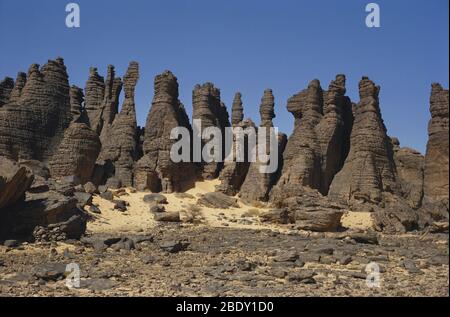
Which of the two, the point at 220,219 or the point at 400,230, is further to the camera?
the point at 220,219

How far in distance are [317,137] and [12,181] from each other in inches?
1037

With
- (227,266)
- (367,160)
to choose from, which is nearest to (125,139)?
(367,160)

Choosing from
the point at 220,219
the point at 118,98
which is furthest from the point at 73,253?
the point at 118,98

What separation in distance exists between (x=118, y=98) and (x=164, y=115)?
11.1m

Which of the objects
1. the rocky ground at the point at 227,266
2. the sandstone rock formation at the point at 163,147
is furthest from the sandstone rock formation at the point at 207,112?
the rocky ground at the point at 227,266

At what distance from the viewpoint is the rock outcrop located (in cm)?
4019

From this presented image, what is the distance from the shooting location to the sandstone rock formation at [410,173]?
3597 cm

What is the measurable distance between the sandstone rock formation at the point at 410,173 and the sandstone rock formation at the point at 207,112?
55.1ft

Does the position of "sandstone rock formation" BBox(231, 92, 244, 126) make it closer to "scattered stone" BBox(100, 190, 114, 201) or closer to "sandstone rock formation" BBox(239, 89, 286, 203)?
"sandstone rock formation" BBox(239, 89, 286, 203)

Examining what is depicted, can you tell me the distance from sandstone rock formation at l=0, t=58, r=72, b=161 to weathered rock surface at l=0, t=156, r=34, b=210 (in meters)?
14.4

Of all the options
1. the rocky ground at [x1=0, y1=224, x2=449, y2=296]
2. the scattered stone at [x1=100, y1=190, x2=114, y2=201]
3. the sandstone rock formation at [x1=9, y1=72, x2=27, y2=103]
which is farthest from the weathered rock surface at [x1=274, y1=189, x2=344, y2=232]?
the sandstone rock formation at [x1=9, y1=72, x2=27, y2=103]

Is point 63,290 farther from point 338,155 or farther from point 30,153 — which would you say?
point 338,155
